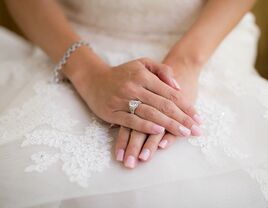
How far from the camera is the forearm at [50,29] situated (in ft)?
3.02

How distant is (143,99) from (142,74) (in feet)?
0.19

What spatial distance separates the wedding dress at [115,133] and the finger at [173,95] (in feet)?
0.14

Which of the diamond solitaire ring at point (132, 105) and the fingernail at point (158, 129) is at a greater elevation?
the fingernail at point (158, 129)

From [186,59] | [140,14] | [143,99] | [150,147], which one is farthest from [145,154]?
[140,14]

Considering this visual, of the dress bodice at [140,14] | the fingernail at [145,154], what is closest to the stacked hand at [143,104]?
the fingernail at [145,154]

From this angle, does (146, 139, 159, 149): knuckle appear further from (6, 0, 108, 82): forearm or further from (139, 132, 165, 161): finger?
(6, 0, 108, 82): forearm

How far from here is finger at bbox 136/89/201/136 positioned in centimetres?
74

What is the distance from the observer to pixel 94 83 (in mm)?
855

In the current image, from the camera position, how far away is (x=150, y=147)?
72 cm

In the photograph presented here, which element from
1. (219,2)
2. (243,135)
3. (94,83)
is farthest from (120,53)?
(243,135)

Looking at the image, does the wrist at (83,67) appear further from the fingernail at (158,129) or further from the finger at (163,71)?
the fingernail at (158,129)

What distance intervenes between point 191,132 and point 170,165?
0.09 m

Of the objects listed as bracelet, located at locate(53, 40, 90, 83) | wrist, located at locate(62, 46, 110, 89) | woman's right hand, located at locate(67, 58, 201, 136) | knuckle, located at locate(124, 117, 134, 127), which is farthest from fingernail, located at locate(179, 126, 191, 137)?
bracelet, located at locate(53, 40, 90, 83)

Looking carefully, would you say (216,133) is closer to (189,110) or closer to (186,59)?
(189,110)
